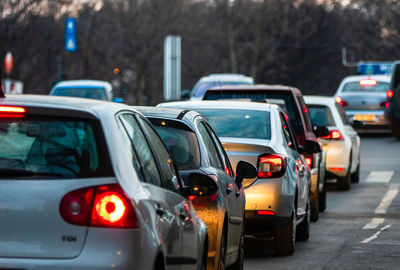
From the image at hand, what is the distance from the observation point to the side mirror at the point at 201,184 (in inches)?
272

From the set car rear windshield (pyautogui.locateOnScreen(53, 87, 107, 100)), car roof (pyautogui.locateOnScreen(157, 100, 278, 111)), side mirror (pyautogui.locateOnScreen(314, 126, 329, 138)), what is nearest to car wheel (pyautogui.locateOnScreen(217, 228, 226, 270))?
car roof (pyautogui.locateOnScreen(157, 100, 278, 111))

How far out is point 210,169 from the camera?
8.21 meters

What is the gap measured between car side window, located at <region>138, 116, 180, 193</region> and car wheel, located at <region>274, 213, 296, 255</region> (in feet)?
14.5

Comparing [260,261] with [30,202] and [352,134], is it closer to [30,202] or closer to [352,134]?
[30,202]

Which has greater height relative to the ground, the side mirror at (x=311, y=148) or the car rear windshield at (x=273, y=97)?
the car rear windshield at (x=273, y=97)

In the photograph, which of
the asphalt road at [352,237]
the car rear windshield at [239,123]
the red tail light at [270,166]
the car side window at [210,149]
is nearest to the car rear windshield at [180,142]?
the car side window at [210,149]

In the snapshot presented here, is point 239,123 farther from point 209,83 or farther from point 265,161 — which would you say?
point 209,83

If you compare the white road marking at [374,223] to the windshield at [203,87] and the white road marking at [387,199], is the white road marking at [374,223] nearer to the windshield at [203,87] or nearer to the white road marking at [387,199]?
the white road marking at [387,199]

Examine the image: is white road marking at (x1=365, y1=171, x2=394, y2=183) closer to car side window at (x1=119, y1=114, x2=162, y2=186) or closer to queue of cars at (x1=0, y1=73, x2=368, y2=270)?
queue of cars at (x1=0, y1=73, x2=368, y2=270)

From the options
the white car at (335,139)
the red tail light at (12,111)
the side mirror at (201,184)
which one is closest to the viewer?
the red tail light at (12,111)

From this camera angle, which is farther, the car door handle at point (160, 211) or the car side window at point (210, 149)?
the car side window at point (210, 149)

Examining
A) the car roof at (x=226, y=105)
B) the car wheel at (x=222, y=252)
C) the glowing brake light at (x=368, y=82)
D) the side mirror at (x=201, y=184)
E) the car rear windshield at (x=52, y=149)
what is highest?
the car rear windshield at (x=52, y=149)

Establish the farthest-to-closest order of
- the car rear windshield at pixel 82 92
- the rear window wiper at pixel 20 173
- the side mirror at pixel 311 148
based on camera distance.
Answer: the car rear windshield at pixel 82 92
the side mirror at pixel 311 148
the rear window wiper at pixel 20 173

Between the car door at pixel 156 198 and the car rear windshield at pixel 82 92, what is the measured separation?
2551 centimetres
